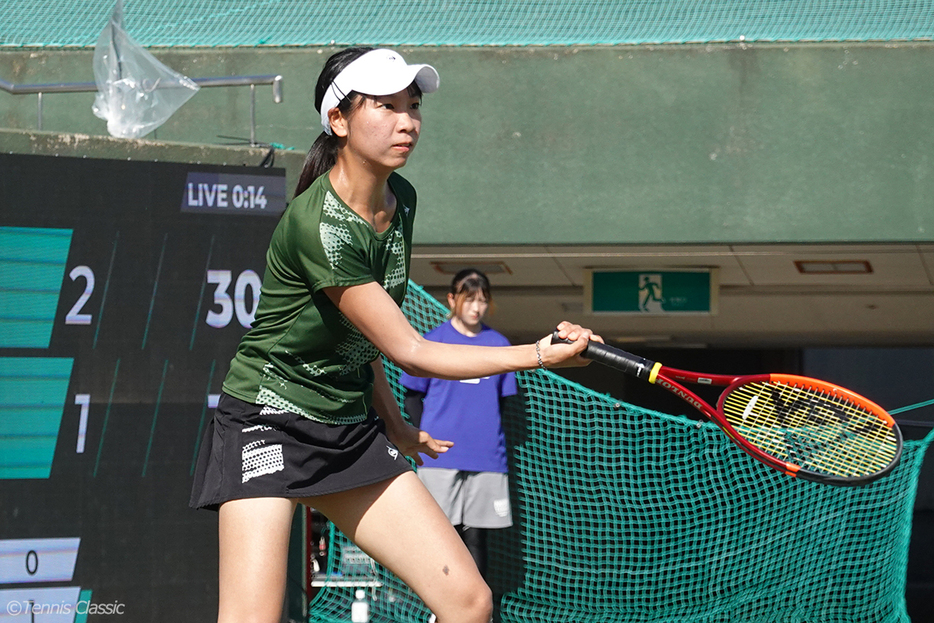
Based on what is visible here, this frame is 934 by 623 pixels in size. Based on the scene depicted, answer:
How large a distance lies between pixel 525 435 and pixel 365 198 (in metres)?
3.53

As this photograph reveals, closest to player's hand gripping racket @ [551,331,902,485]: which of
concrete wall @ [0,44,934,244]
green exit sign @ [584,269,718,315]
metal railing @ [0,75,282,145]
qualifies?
metal railing @ [0,75,282,145]

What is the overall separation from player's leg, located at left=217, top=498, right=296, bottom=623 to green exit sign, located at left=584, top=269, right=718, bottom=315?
19.4ft

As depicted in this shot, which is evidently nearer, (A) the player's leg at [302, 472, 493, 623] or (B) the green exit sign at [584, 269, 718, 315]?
(A) the player's leg at [302, 472, 493, 623]

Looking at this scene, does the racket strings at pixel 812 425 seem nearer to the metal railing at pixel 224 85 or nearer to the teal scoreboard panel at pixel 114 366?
the teal scoreboard panel at pixel 114 366

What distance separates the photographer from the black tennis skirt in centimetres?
280

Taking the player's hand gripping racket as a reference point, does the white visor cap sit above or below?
above

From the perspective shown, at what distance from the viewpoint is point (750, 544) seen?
5.93 m

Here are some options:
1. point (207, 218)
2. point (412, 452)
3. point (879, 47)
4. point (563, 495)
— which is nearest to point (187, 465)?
point (207, 218)

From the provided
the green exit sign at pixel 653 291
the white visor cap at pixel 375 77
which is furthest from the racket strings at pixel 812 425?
the green exit sign at pixel 653 291

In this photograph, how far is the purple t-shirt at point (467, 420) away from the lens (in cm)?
557

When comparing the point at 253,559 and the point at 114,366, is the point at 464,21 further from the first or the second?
the point at 253,559

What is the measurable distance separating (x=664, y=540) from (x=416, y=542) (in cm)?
350

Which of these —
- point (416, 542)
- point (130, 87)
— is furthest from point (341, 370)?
point (130, 87)

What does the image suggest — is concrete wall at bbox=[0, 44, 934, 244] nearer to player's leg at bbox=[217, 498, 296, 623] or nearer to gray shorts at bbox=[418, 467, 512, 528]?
gray shorts at bbox=[418, 467, 512, 528]
